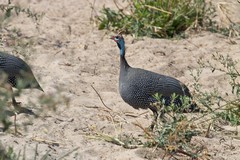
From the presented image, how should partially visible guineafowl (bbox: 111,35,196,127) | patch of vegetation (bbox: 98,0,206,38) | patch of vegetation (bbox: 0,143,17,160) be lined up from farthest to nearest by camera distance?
patch of vegetation (bbox: 98,0,206,38) < partially visible guineafowl (bbox: 111,35,196,127) < patch of vegetation (bbox: 0,143,17,160)

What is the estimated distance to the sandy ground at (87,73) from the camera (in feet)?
16.8

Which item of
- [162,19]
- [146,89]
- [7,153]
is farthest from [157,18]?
[7,153]

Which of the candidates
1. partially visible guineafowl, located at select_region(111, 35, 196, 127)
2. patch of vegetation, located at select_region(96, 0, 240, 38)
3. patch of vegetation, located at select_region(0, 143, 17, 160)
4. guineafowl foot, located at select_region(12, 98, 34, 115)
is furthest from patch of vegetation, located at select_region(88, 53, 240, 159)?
patch of vegetation, located at select_region(96, 0, 240, 38)

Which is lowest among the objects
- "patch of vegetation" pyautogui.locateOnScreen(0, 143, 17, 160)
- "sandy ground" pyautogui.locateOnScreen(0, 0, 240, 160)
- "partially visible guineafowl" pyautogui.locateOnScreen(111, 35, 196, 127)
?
"sandy ground" pyautogui.locateOnScreen(0, 0, 240, 160)

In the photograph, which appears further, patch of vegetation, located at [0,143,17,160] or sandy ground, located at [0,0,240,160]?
→ sandy ground, located at [0,0,240,160]

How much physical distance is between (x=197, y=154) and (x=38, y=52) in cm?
342

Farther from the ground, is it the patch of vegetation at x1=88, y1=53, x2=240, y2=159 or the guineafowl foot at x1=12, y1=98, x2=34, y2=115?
the patch of vegetation at x1=88, y1=53, x2=240, y2=159

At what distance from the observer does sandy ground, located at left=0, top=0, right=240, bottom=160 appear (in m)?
5.12

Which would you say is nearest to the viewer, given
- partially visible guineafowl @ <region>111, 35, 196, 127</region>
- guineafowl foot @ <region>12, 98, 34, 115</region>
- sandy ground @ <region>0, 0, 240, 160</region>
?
sandy ground @ <region>0, 0, 240, 160</region>

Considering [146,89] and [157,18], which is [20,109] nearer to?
[146,89]

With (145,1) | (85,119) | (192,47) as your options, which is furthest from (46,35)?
(85,119)

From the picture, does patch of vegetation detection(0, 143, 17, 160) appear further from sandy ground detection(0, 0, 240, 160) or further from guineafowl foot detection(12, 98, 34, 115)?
guineafowl foot detection(12, 98, 34, 115)

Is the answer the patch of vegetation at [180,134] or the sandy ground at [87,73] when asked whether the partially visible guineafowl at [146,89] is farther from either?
the patch of vegetation at [180,134]

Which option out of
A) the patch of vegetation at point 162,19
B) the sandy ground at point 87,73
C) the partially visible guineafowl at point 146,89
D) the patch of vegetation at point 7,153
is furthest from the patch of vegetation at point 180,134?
the patch of vegetation at point 162,19
